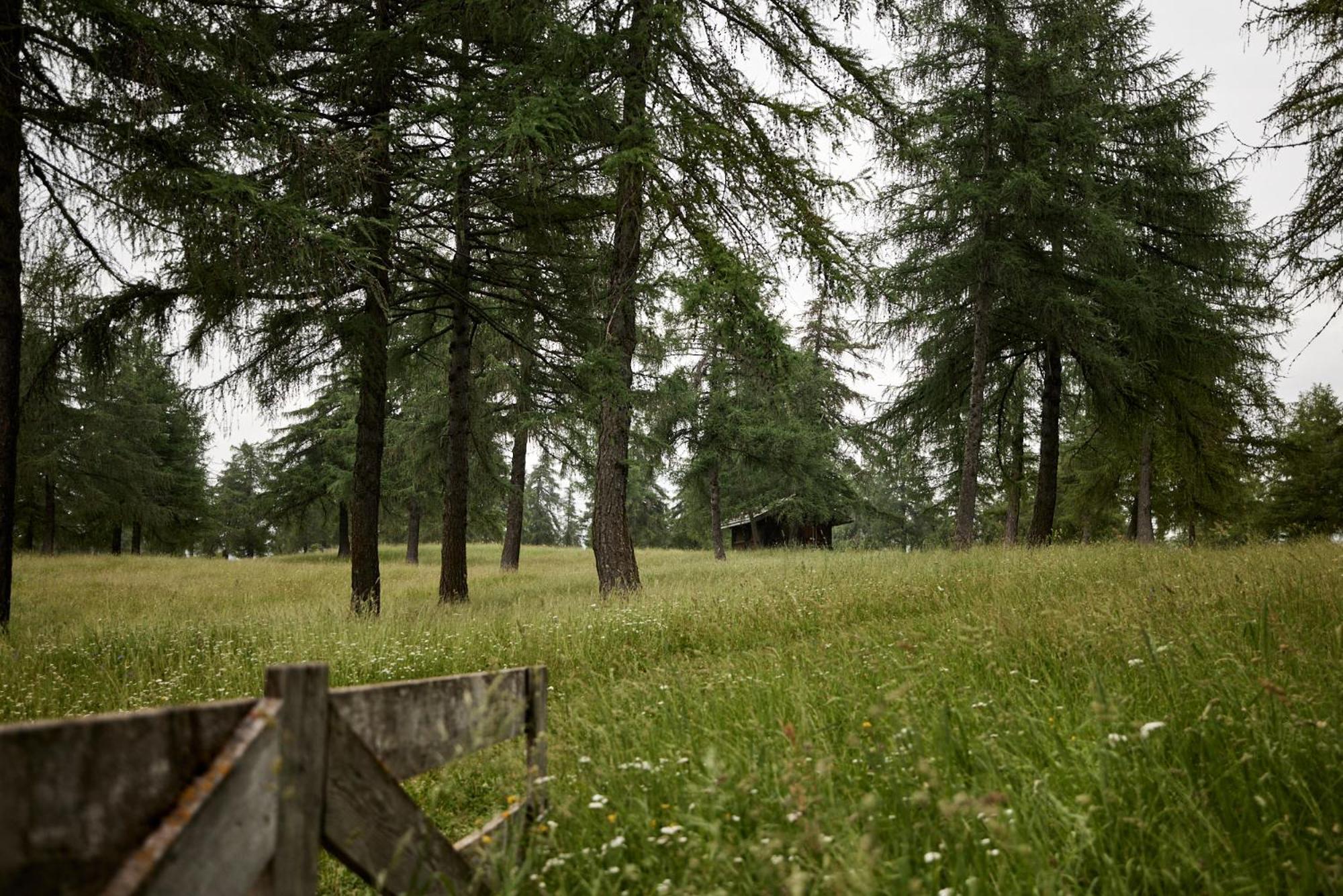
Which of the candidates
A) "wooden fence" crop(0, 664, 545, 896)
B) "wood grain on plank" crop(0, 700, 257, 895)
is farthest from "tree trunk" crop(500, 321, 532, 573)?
"wood grain on plank" crop(0, 700, 257, 895)

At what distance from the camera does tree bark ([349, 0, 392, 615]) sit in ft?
31.0

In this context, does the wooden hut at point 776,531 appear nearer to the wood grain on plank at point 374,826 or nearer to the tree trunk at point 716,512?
the tree trunk at point 716,512

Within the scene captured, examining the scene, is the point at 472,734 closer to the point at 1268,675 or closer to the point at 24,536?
the point at 1268,675

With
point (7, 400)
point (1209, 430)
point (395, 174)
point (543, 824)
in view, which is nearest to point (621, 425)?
point (395, 174)

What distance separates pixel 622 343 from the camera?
10555mm

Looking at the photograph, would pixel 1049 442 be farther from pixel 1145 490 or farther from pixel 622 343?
pixel 622 343

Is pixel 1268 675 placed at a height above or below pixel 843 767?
above

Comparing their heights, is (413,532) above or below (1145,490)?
below

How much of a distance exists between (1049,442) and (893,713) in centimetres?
1444

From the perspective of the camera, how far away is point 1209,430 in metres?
15.8

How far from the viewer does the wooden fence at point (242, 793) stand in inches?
44.8

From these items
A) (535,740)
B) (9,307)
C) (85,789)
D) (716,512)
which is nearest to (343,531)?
(716,512)

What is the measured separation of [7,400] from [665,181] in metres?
8.43

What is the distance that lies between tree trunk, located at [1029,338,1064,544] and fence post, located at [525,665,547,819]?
1504 centimetres
